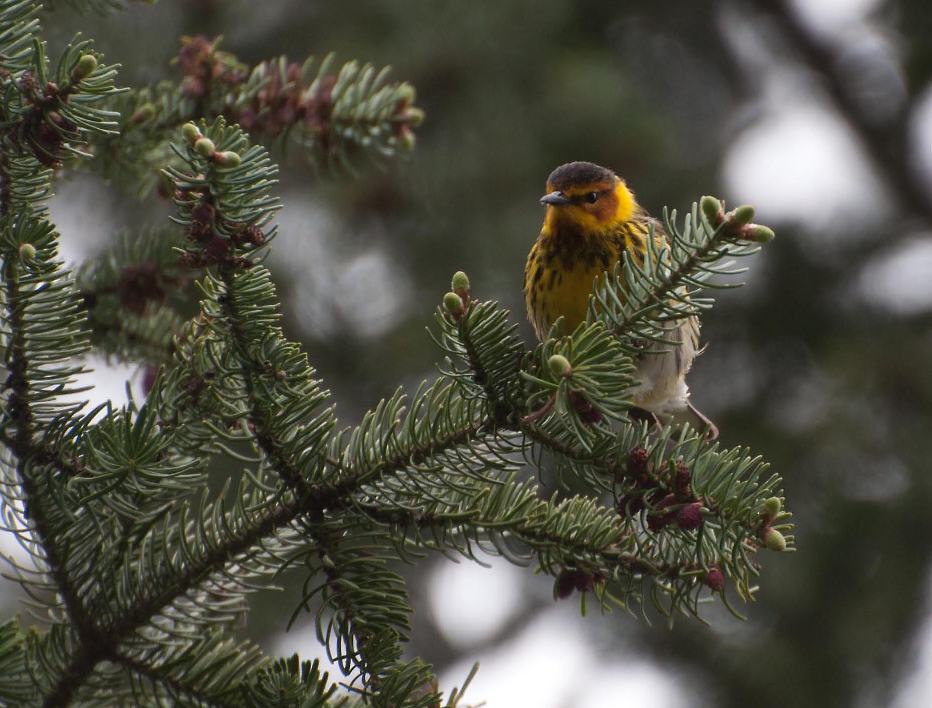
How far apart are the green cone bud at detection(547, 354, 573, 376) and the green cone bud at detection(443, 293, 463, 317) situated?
169 millimetres

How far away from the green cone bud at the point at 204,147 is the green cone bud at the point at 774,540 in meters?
1.00

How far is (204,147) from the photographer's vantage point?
5.00 ft

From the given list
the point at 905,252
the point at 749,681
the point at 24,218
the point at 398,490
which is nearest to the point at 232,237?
the point at 24,218

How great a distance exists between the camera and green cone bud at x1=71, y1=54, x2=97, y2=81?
161 centimetres

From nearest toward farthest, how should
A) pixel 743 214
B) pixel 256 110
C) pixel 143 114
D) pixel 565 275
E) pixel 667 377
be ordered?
1. pixel 743 214
2. pixel 143 114
3. pixel 256 110
4. pixel 565 275
5. pixel 667 377

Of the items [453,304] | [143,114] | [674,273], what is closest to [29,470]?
[453,304]

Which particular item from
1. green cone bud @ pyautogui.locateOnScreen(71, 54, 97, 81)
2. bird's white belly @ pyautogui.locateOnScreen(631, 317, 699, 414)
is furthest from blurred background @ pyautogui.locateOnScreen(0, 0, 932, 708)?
green cone bud @ pyautogui.locateOnScreen(71, 54, 97, 81)

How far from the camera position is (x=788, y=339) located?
4977 millimetres

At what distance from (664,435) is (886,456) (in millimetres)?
3184

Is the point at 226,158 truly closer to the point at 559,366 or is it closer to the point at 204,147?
the point at 204,147

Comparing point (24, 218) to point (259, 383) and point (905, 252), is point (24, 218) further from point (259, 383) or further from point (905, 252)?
point (905, 252)

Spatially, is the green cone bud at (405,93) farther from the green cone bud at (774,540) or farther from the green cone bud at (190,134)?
the green cone bud at (774,540)

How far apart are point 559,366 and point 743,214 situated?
35cm

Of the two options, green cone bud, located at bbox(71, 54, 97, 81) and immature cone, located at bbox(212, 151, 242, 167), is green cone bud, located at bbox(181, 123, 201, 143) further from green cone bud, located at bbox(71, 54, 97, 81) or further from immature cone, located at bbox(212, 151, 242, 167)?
green cone bud, located at bbox(71, 54, 97, 81)
